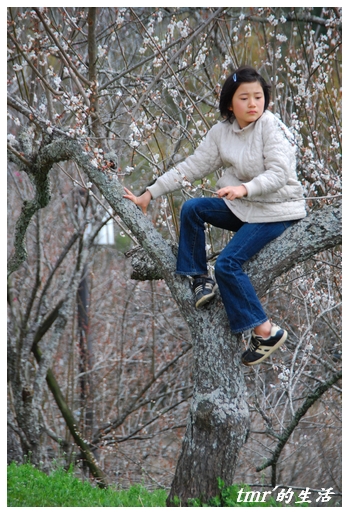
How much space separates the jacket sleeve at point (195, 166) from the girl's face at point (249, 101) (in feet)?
0.74

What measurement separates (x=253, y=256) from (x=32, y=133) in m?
2.19

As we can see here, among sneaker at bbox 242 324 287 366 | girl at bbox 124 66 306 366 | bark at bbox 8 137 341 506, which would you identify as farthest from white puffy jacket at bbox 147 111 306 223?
sneaker at bbox 242 324 287 366

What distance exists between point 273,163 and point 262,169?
4.4 inches

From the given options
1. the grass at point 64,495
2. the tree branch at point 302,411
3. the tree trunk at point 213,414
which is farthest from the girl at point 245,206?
the tree branch at point 302,411

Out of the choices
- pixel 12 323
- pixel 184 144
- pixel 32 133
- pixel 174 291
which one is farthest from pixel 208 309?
pixel 12 323

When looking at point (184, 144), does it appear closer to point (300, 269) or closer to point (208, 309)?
point (300, 269)

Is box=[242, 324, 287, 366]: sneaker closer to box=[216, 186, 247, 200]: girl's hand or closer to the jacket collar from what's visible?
box=[216, 186, 247, 200]: girl's hand

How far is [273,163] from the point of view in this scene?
9.12 feet

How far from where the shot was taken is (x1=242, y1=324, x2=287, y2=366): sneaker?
2775 millimetres

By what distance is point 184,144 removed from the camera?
585cm

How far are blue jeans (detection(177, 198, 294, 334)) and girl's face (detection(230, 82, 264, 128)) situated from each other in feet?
1.42

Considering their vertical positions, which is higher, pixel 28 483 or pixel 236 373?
pixel 236 373

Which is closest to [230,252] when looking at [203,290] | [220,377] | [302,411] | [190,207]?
[203,290]

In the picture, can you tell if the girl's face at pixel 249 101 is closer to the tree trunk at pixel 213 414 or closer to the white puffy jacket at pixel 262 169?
the white puffy jacket at pixel 262 169
